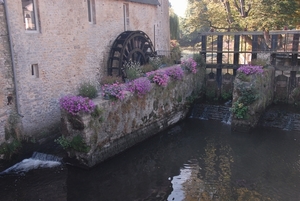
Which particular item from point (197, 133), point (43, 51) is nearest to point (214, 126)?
point (197, 133)

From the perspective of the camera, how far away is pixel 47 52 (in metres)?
9.83

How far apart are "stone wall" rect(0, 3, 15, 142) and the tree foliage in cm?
1015

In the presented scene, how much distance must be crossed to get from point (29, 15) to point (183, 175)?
6.42 metres

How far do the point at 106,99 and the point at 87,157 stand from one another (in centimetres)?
170

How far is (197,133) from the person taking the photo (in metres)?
11.0

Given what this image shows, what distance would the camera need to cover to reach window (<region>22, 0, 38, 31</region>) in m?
9.13

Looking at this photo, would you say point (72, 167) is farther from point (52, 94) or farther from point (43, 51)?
point (43, 51)

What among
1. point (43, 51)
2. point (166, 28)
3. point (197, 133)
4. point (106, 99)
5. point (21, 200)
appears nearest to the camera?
point (21, 200)

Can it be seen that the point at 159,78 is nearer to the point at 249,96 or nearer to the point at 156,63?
the point at 156,63

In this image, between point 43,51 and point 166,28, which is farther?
point 166,28

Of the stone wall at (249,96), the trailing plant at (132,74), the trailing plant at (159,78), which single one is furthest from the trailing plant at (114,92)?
the stone wall at (249,96)

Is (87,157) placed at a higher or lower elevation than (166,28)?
lower

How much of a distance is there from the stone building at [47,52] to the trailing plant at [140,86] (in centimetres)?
246

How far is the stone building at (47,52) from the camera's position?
28.4 feet
